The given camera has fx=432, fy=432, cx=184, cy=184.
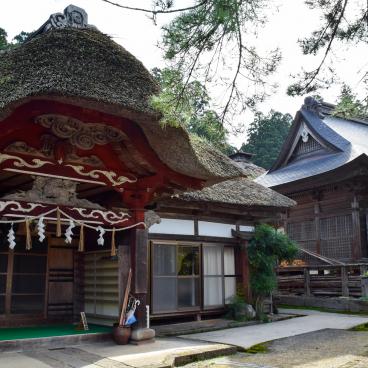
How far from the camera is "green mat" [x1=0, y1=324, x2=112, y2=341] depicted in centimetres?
720

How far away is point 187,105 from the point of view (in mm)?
5211

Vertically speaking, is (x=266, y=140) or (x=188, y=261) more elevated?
(x=266, y=140)

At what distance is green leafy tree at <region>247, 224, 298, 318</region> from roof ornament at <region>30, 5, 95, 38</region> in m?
6.28

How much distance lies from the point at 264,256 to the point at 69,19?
22.5 feet

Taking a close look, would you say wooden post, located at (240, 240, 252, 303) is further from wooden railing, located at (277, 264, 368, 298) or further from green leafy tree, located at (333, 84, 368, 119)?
green leafy tree, located at (333, 84, 368, 119)

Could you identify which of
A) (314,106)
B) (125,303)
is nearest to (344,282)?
(125,303)

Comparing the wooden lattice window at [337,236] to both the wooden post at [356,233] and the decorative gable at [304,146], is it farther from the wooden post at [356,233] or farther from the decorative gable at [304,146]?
the decorative gable at [304,146]

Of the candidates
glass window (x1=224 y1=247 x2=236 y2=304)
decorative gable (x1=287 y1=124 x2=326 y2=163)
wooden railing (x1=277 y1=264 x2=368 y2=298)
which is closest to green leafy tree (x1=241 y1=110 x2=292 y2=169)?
decorative gable (x1=287 y1=124 x2=326 y2=163)

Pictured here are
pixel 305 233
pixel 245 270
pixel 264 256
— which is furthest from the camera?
pixel 305 233

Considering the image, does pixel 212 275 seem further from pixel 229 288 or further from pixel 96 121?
pixel 96 121

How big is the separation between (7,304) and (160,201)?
3648 mm

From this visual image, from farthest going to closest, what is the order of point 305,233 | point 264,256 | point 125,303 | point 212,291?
point 305,233, point 264,256, point 212,291, point 125,303

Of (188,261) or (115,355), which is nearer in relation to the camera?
(115,355)

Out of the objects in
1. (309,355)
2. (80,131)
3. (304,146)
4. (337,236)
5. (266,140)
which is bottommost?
(309,355)
